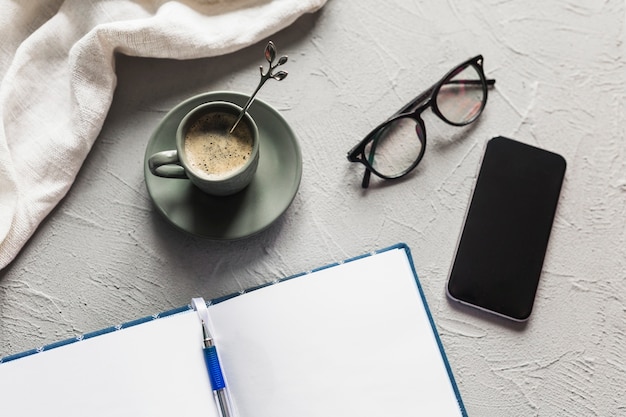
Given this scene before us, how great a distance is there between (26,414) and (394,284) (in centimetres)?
39

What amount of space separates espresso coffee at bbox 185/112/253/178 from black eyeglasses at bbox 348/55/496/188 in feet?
0.47

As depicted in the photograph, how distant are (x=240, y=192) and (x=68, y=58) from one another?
250mm

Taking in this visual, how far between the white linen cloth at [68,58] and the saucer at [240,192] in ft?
0.26

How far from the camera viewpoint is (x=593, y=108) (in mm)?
789

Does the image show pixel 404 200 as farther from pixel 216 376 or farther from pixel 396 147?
pixel 216 376

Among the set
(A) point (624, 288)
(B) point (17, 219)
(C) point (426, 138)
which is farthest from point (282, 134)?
(A) point (624, 288)

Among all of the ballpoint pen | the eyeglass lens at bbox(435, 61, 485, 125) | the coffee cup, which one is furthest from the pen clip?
the eyeglass lens at bbox(435, 61, 485, 125)

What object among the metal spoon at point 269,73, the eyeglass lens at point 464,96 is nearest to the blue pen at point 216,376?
the metal spoon at point 269,73

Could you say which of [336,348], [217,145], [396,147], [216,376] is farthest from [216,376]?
[396,147]

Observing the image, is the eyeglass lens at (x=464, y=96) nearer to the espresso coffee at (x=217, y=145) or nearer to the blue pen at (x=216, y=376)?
the espresso coffee at (x=217, y=145)

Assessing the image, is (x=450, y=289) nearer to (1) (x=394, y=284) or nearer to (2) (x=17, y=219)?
(1) (x=394, y=284)

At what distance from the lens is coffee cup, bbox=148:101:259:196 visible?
2.11 ft

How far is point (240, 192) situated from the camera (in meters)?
0.71

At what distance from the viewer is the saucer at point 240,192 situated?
0.69 meters
